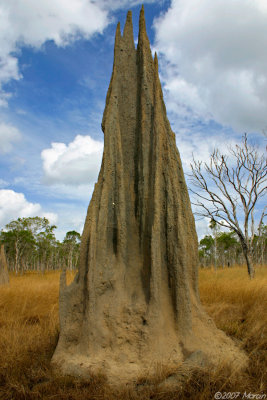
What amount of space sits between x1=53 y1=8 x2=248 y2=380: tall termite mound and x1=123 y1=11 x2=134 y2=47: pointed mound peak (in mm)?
555

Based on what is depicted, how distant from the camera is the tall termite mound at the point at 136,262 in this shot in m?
3.07

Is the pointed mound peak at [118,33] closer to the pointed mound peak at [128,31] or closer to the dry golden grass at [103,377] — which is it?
the pointed mound peak at [128,31]

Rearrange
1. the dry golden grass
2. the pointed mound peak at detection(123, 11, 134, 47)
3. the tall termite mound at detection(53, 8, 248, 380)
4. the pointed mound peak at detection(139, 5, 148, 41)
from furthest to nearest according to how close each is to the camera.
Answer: the pointed mound peak at detection(123, 11, 134, 47)
the pointed mound peak at detection(139, 5, 148, 41)
the tall termite mound at detection(53, 8, 248, 380)
the dry golden grass

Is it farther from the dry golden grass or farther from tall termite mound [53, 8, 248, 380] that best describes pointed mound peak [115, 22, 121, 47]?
the dry golden grass

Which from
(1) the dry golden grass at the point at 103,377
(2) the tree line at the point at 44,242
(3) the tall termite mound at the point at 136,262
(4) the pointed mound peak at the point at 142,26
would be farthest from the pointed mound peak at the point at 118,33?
(2) the tree line at the point at 44,242

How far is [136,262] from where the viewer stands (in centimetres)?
355

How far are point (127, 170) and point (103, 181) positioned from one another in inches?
17.0

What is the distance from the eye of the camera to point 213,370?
2734 mm

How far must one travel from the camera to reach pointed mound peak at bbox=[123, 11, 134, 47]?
15.0 ft

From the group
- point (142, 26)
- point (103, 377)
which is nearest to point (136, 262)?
point (103, 377)

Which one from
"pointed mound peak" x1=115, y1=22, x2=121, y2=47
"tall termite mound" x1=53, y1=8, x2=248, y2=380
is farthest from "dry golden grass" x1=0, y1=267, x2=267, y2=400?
"pointed mound peak" x1=115, y1=22, x2=121, y2=47

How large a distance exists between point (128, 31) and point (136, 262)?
375 cm

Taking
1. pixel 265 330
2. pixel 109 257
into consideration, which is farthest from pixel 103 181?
pixel 265 330

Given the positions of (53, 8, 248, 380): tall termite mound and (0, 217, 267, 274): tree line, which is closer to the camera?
(53, 8, 248, 380): tall termite mound
